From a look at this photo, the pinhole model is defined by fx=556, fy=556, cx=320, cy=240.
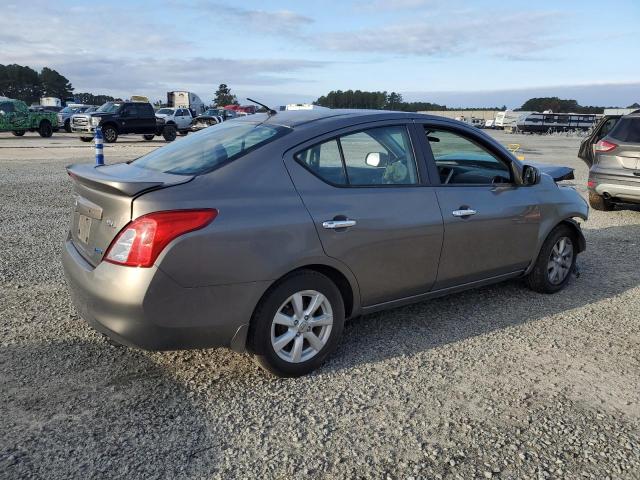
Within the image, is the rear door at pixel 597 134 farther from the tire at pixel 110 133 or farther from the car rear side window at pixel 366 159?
the tire at pixel 110 133

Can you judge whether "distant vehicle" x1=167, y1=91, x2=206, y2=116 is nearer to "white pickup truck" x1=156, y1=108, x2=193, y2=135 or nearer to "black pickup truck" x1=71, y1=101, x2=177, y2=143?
"white pickup truck" x1=156, y1=108, x2=193, y2=135

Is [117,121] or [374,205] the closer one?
[374,205]

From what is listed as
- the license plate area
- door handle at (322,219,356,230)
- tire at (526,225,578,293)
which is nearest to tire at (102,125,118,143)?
the license plate area

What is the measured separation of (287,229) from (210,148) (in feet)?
2.96

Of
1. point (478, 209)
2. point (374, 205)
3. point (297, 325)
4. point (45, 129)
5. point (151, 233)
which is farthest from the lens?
point (45, 129)

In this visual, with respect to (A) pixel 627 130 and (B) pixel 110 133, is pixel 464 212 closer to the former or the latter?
(A) pixel 627 130

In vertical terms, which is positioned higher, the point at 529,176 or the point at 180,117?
the point at 180,117

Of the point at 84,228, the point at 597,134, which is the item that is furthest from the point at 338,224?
the point at 597,134

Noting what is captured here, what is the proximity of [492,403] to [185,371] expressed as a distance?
6.22ft

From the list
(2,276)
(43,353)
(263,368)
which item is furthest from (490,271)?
(2,276)

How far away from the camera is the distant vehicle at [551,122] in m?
67.3

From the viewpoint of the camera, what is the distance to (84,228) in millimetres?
3432

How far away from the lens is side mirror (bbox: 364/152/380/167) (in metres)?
3.86

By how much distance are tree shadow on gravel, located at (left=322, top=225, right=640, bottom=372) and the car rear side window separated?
1165 millimetres
